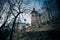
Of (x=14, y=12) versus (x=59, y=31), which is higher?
(x=14, y=12)

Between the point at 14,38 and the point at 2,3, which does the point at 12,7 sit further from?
the point at 14,38

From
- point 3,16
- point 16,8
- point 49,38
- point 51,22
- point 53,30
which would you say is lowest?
point 49,38

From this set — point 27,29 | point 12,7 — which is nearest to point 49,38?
point 27,29

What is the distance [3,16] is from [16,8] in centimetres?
76

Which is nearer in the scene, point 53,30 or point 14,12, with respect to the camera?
point 53,30

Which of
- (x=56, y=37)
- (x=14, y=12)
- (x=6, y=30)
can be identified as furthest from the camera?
(x=14, y=12)

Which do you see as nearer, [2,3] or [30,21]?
[30,21]

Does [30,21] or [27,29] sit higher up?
[30,21]

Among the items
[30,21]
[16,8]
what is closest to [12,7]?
[16,8]

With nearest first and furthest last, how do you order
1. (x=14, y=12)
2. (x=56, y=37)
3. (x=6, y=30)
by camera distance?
(x=56, y=37), (x=6, y=30), (x=14, y=12)

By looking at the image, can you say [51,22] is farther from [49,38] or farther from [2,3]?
[2,3]

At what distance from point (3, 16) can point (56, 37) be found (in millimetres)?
2736

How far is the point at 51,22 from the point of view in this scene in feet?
17.6

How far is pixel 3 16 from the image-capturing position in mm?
5812
